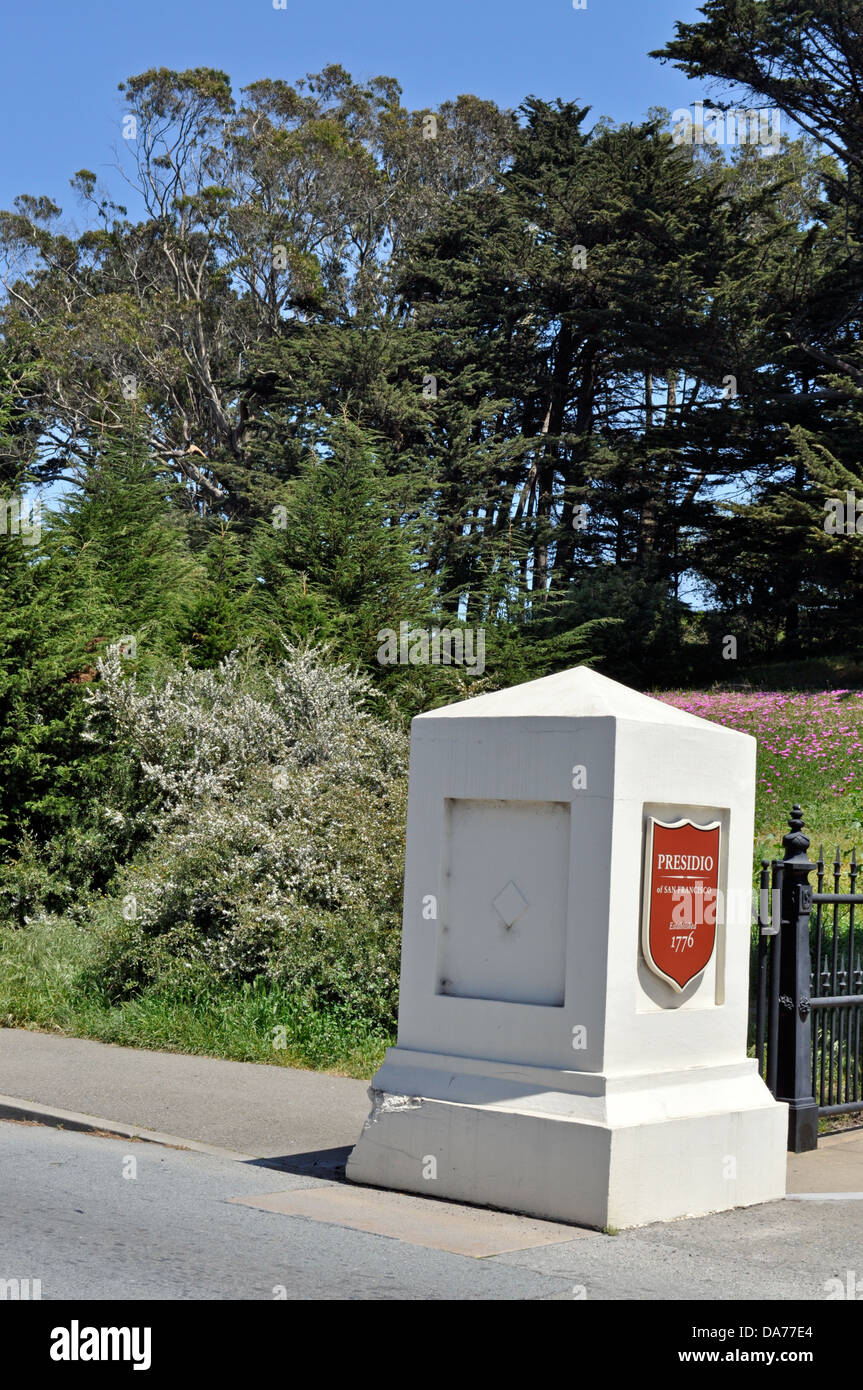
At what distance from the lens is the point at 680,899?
20.9 feet

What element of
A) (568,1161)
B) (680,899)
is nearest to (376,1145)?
(568,1161)

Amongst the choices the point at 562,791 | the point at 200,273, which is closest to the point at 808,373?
the point at 200,273

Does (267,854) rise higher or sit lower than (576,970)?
higher

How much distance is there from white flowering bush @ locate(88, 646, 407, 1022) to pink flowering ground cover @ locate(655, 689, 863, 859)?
6.72m

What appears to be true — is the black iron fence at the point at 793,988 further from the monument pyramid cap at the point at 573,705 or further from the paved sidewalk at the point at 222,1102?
the monument pyramid cap at the point at 573,705

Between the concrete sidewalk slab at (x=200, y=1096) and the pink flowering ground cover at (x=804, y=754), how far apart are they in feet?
30.6

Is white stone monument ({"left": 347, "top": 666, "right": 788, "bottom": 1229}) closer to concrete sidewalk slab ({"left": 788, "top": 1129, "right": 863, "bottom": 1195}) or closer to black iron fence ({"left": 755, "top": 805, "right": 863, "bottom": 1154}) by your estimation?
concrete sidewalk slab ({"left": 788, "top": 1129, "right": 863, "bottom": 1195})

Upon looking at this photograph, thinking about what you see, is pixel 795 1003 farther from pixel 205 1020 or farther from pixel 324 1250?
pixel 205 1020

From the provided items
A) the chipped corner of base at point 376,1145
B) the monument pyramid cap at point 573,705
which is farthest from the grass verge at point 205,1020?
the monument pyramid cap at point 573,705

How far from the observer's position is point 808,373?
38.3 meters

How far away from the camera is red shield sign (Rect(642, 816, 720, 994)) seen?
20.4 feet

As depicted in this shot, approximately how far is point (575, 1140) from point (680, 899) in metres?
1.21

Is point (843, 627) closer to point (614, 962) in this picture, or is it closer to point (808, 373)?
point (808, 373)

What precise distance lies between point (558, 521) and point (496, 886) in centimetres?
3464
